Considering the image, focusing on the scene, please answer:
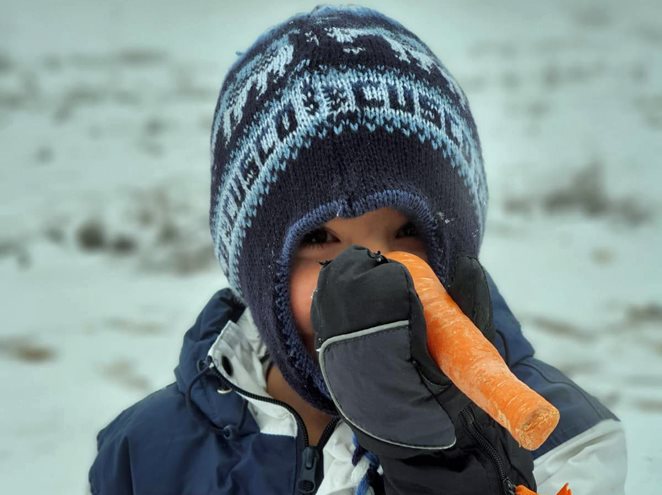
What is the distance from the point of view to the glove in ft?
3.30

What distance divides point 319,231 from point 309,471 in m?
0.45

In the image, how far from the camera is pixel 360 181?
1289 mm

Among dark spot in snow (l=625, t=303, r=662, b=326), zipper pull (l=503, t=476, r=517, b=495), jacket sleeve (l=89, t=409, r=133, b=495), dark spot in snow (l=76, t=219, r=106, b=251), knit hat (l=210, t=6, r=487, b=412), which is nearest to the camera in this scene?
zipper pull (l=503, t=476, r=517, b=495)

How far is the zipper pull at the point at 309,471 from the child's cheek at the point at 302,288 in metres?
0.25

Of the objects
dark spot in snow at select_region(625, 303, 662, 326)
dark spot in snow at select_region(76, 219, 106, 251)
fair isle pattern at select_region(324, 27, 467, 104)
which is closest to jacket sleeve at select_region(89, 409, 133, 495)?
fair isle pattern at select_region(324, 27, 467, 104)

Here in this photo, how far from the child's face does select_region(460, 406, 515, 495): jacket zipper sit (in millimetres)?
315

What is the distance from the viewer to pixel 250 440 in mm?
1502

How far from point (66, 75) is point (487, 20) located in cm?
421

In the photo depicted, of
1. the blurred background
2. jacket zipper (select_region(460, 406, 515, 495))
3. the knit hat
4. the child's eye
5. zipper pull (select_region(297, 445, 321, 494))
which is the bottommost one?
jacket zipper (select_region(460, 406, 515, 495))

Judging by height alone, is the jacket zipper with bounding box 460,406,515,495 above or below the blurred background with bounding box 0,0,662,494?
below

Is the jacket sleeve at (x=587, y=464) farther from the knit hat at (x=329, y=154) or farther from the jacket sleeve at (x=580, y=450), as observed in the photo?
the knit hat at (x=329, y=154)

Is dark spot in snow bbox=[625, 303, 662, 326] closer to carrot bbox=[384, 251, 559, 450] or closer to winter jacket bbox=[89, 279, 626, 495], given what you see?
winter jacket bbox=[89, 279, 626, 495]

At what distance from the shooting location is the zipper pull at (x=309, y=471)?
55.6 inches

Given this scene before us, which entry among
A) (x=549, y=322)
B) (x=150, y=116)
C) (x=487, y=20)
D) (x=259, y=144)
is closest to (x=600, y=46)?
(x=487, y=20)
